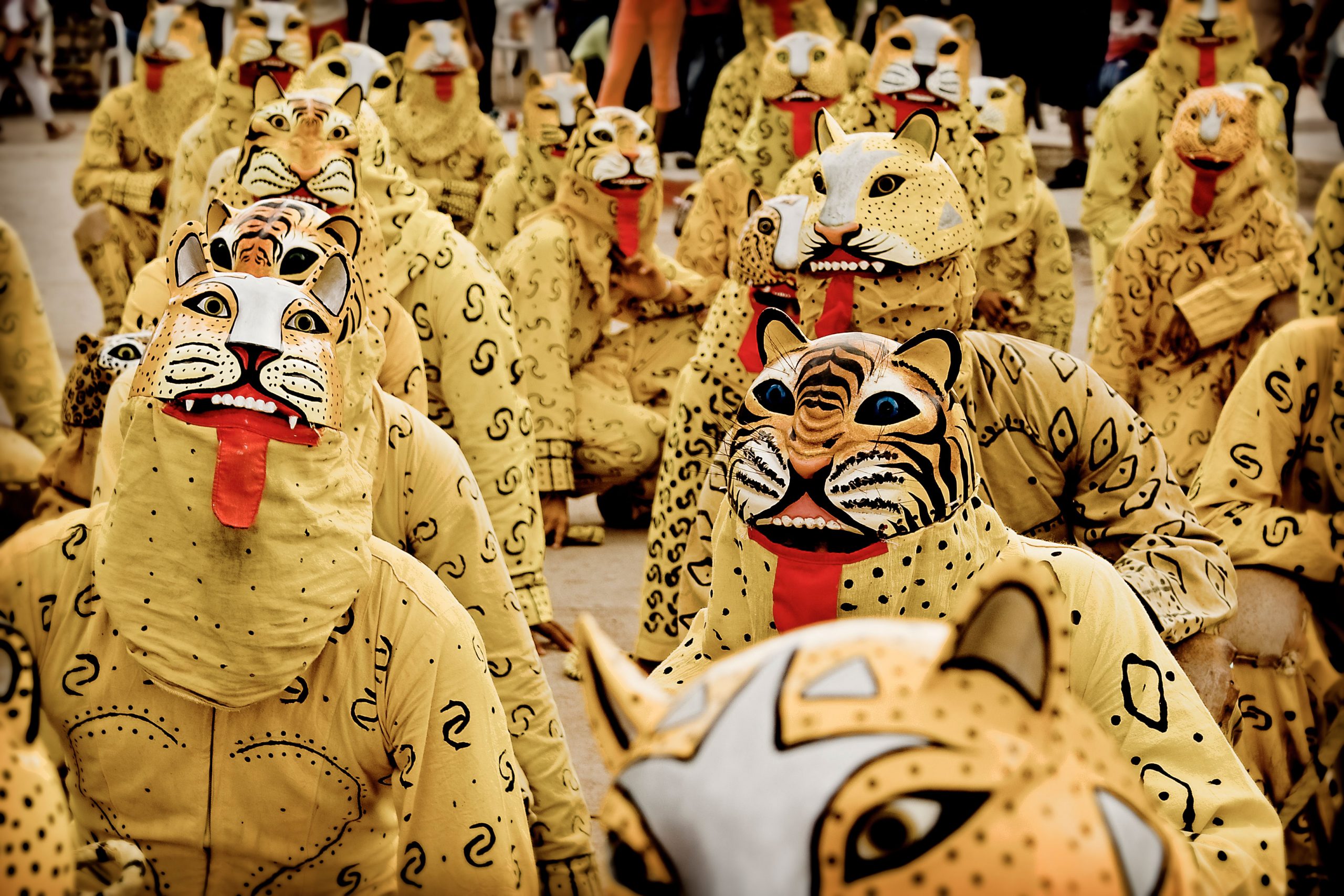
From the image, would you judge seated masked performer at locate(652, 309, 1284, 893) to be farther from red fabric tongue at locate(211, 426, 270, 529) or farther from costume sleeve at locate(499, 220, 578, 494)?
costume sleeve at locate(499, 220, 578, 494)

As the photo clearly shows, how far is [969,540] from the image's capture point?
192cm

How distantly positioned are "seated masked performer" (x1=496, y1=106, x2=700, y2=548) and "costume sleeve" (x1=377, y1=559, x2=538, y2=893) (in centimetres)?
338

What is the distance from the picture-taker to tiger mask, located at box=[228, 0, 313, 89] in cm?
641

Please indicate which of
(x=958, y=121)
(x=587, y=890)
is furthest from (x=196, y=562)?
(x=958, y=121)

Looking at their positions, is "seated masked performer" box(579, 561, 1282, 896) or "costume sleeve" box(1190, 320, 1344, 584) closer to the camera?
"seated masked performer" box(579, 561, 1282, 896)

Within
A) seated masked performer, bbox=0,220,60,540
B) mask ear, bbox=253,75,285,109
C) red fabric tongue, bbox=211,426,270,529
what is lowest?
seated masked performer, bbox=0,220,60,540

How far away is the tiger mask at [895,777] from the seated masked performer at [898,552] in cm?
60

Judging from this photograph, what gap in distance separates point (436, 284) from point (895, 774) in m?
3.16

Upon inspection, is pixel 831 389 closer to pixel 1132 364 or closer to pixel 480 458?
pixel 480 458

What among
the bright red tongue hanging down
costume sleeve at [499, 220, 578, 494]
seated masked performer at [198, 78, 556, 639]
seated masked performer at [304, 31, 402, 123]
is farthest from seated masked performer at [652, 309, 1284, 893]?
the bright red tongue hanging down

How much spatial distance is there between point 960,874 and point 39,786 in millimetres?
656

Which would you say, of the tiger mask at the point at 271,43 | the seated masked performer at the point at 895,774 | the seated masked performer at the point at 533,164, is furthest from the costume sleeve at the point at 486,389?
the seated masked performer at the point at 533,164

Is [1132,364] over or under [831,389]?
under

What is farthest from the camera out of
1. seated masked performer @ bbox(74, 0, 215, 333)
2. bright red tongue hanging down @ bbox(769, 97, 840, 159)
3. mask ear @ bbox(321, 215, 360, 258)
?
seated masked performer @ bbox(74, 0, 215, 333)
